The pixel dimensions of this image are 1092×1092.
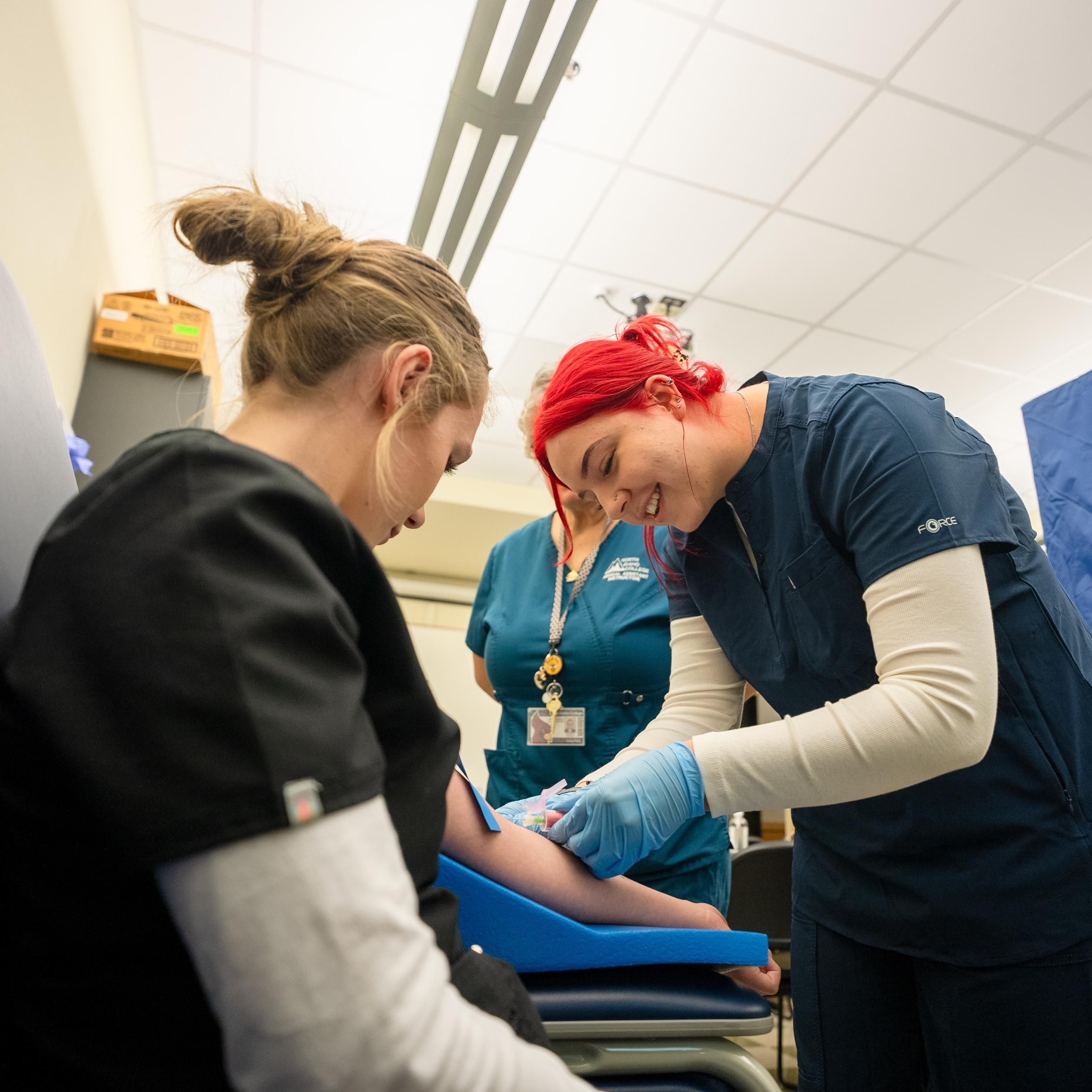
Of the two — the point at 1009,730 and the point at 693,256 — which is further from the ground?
the point at 693,256

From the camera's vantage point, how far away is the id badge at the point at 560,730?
1.54 m

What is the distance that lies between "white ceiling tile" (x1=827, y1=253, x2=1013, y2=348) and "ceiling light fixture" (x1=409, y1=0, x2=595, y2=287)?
1.75 meters

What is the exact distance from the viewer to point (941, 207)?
10.0 ft

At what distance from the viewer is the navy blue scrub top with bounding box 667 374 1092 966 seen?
3.06 ft

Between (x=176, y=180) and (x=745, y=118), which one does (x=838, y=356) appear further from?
(x=176, y=180)

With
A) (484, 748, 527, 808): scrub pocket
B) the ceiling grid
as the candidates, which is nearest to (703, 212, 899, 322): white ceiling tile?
the ceiling grid

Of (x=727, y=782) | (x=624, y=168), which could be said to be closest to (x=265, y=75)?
(x=624, y=168)

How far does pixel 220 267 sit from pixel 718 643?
2.91 feet

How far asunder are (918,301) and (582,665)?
2.94m

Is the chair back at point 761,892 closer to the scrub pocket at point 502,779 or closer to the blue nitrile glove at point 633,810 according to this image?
the scrub pocket at point 502,779

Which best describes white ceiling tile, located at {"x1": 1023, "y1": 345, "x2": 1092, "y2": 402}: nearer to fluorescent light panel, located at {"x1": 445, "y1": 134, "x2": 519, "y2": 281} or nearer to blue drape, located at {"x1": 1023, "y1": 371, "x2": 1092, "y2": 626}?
blue drape, located at {"x1": 1023, "y1": 371, "x2": 1092, "y2": 626}

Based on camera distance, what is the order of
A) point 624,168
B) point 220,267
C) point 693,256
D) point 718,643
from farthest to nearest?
1. point 693,256
2. point 624,168
3. point 718,643
4. point 220,267

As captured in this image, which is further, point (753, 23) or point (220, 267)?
point (753, 23)

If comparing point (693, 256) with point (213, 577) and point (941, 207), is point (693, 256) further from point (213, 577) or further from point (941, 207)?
point (213, 577)
